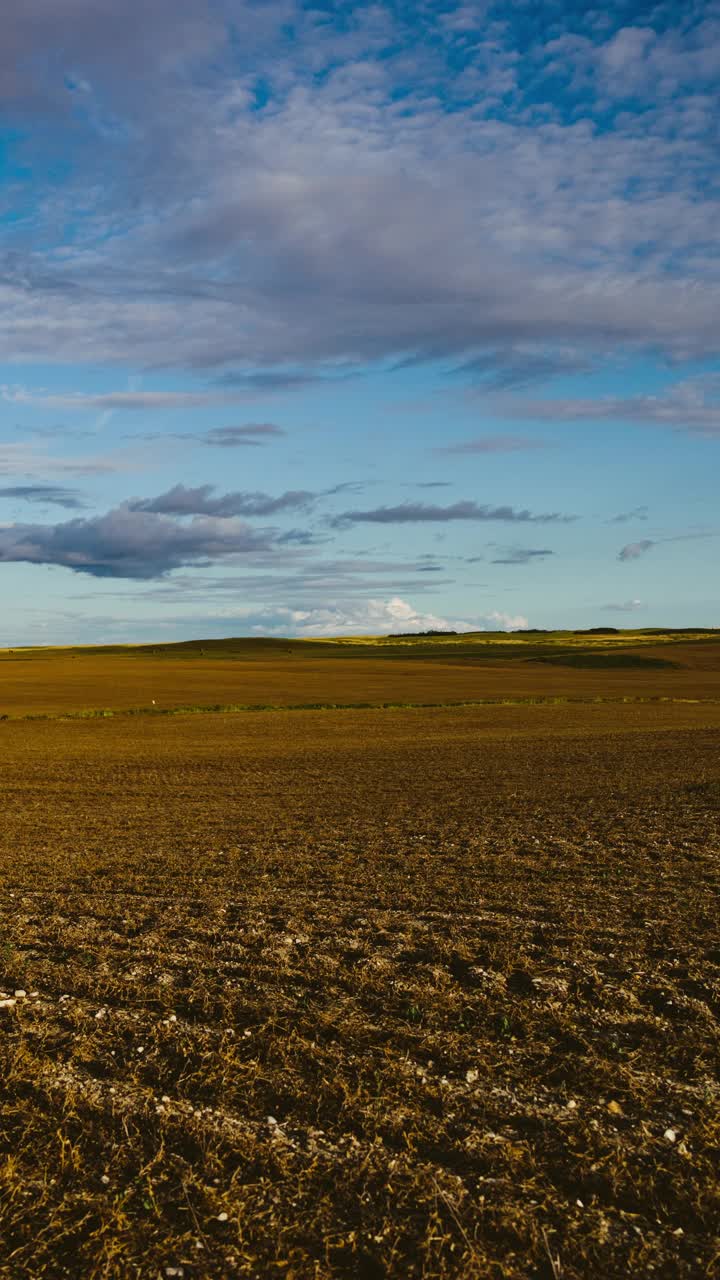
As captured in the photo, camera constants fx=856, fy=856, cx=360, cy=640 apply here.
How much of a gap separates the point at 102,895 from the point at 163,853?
14.0ft

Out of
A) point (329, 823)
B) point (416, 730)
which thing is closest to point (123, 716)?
point (416, 730)

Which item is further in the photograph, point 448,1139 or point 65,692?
point 65,692

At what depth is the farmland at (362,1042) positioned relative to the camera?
6332 mm

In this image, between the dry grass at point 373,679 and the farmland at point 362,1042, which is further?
the dry grass at point 373,679

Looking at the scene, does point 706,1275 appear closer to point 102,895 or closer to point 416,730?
point 102,895

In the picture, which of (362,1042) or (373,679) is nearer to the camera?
(362,1042)

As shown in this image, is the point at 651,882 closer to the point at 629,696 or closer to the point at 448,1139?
the point at 448,1139

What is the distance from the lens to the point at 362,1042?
30.1 ft

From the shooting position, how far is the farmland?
6.33m

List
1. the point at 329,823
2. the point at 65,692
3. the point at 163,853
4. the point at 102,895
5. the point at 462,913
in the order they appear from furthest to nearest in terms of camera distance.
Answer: the point at 65,692, the point at 329,823, the point at 163,853, the point at 102,895, the point at 462,913

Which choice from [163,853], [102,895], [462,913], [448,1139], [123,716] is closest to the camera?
[448,1139]

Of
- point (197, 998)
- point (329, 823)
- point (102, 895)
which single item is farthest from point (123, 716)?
point (197, 998)

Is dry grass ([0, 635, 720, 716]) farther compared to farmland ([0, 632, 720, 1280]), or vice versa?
dry grass ([0, 635, 720, 716])

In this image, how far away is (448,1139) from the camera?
735 centimetres
